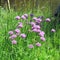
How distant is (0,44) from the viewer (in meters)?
3.42

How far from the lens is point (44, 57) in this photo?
3.30m

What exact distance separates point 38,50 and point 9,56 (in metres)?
0.40

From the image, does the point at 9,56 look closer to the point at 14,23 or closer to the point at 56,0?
the point at 14,23

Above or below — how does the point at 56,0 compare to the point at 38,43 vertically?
below

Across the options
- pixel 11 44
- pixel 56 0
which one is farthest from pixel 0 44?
pixel 56 0

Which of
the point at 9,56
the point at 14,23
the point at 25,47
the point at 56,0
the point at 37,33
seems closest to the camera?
the point at 9,56

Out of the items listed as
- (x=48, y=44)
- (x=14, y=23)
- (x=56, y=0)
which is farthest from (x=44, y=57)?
(x=56, y=0)

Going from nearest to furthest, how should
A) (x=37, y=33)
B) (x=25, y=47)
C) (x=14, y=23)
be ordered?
1. (x=25, y=47)
2. (x=37, y=33)
3. (x=14, y=23)

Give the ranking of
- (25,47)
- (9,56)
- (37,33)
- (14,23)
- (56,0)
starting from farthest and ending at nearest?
(56,0) → (14,23) → (37,33) → (25,47) → (9,56)

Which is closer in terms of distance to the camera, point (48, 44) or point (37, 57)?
point (37, 57)

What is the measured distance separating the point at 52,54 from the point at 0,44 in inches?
26.7

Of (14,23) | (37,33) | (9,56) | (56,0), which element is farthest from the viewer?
(56,0)

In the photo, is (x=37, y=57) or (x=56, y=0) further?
(x=56, y=0)

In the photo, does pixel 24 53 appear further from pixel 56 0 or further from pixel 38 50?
pixel 56 0
